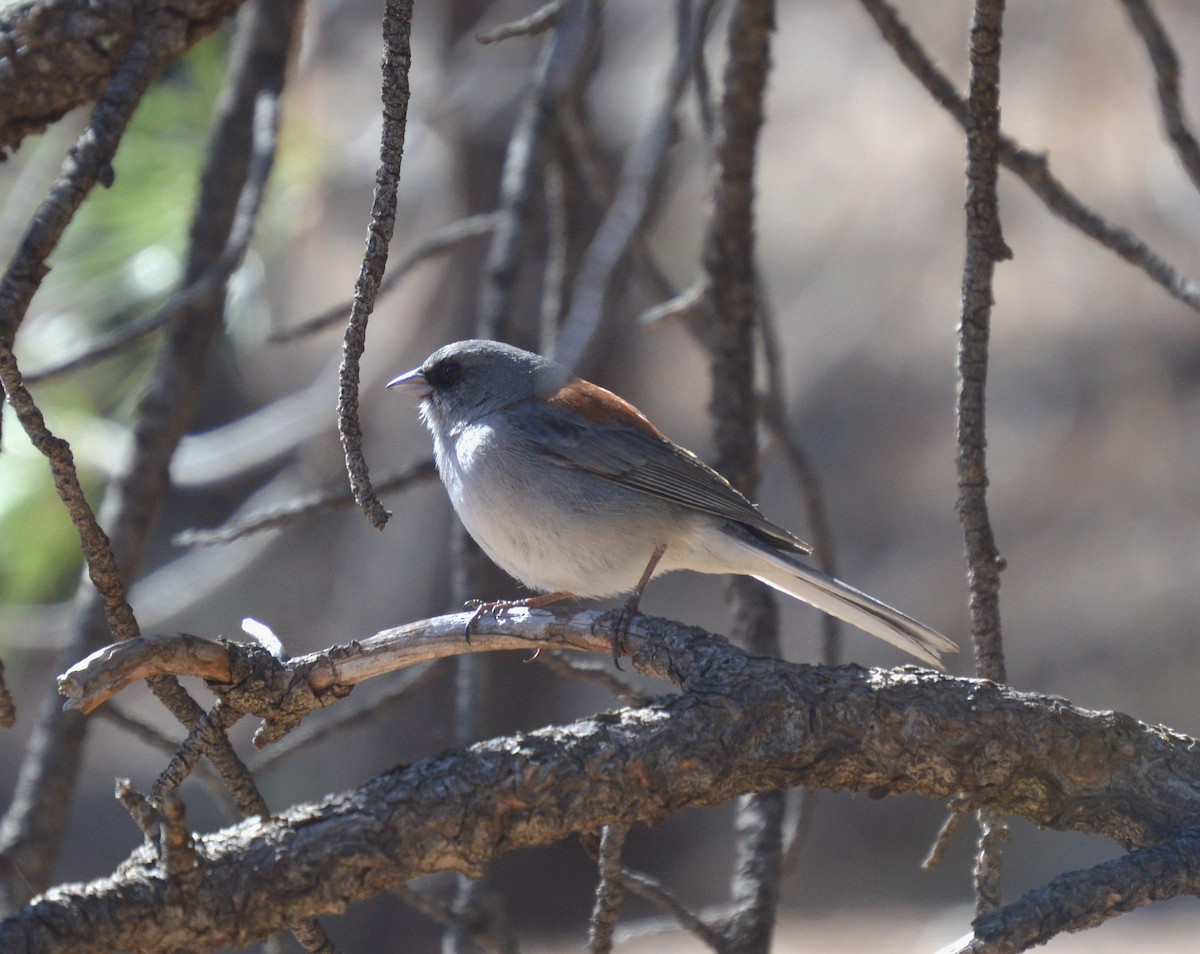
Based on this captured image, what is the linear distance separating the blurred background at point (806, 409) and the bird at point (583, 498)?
75.0 inches

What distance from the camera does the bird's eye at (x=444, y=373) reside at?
3650 mm

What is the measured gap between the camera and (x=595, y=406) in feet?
11.5

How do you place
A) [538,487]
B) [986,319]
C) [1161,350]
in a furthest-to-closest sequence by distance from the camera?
[1161,350] → [538,487] → [986,319]

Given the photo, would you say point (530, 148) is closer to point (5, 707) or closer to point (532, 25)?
point (532, 25)

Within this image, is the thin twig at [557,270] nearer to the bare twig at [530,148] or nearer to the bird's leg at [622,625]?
the bare twig at [530,148]

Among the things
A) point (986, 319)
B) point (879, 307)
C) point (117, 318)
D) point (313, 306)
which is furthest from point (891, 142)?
point (986, 319)

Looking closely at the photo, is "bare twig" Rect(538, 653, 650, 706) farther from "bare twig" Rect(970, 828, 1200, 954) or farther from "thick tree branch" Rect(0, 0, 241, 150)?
"thick tree branch" Rect(0, 0, 241, 150)

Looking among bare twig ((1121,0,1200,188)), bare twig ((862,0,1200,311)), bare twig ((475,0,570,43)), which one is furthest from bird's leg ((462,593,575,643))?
bare twig ((1121,0,1200,188))

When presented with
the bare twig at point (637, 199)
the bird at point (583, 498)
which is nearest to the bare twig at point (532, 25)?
the bare twig at point (637, 199)

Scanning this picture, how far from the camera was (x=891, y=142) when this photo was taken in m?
8.83

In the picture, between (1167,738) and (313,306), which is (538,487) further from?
(313,306)

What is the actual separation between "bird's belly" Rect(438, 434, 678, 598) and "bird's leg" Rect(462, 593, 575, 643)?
89mm

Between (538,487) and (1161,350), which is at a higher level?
(1161,350)

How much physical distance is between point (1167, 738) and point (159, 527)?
8386 mm
